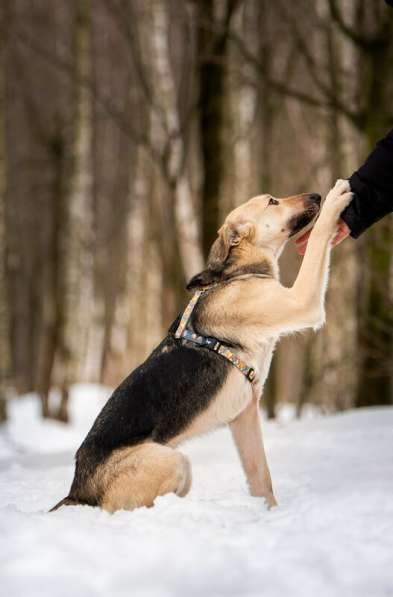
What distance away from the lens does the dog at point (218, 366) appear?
3.61 metres

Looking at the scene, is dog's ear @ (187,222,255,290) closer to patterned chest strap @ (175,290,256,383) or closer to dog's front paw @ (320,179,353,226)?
patterned chest strap @ (175,290,256,383)

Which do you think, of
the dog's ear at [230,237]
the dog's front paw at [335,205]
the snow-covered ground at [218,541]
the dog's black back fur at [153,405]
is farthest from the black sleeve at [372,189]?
the snow-covered ground at [218,541]

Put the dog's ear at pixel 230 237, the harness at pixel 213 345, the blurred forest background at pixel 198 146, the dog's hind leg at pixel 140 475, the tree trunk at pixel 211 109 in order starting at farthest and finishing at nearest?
1. the tree trunk at pixel 211 109
2. the blurred forest background at pixel 198 146
3. the dog's ear at pixel 230 237
4. the harness at pixel 213 345
5. the dog's hind leg at pixel 140 475

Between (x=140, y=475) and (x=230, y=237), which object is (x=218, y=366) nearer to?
(x=140, y=475)

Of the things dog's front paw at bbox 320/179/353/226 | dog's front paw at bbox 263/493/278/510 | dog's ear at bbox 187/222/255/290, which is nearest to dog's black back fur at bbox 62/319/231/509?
dog's ear at bbox 187/222/255/290

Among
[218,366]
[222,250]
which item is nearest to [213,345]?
[218,366]

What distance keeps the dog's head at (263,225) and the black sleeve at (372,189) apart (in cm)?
32

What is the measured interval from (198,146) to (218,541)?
726 centimetres

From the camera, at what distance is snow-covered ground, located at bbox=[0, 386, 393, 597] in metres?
2.61

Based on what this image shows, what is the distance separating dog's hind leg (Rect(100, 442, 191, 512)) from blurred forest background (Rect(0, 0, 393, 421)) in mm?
4085

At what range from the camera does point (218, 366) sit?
12.8 ft

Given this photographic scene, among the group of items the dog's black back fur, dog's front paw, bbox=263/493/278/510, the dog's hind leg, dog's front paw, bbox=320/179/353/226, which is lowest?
dog's front paw, bbox=263/493/278/510

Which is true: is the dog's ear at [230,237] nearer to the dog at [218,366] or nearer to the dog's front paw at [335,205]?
the dog at [218,366]

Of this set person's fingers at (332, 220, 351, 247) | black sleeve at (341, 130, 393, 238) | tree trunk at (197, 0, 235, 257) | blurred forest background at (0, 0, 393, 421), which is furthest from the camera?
tree trunk at (197, 0, 235, 257)
